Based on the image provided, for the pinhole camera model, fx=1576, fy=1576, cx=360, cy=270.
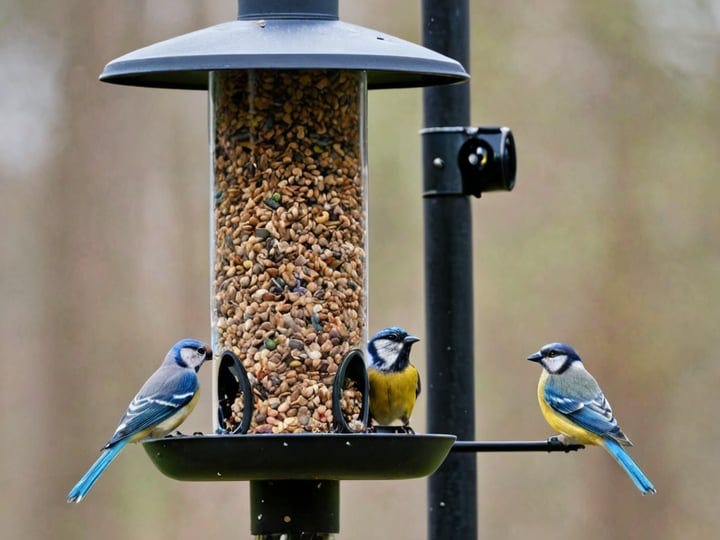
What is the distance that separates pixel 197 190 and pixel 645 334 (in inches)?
168

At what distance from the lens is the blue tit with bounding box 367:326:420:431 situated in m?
6.27

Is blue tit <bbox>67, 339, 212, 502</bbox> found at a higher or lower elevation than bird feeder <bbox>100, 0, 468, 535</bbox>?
lower

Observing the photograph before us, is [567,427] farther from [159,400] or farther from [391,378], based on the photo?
[159,400]

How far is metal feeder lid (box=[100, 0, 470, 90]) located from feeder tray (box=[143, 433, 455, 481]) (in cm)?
125

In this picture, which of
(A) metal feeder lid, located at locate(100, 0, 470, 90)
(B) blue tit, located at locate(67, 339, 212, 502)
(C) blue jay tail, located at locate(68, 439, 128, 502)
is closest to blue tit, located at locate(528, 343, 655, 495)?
(B) blue tit, located at locate(67, 339, 212, 502)

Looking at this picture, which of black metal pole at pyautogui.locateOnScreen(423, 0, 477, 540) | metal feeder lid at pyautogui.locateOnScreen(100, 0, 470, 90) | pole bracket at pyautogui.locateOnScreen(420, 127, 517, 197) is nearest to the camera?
metal feeder lid at pyautogui.locateOnScreen(100, 0, 470, 90)

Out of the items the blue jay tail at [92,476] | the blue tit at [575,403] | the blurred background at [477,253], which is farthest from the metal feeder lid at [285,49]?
the blurred background at [477,253]

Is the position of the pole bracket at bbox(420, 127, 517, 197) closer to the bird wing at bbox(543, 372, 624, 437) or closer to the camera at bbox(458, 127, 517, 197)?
the camera at bbox(458, 127, 517, 197)

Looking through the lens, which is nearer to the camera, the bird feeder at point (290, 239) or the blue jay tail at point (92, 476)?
the bird feeder at point (290, 239)

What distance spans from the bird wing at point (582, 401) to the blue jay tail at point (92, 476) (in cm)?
249

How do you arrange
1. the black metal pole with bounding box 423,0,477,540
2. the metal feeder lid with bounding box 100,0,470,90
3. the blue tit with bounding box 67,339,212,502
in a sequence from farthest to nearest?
the blue tit with bounding box 67,339,212,502 < the black metal pole with bounding box 423,0,477,540 < the metal feeder lid with bounding box 100,0,470,90

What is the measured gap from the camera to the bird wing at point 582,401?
798 centimetres

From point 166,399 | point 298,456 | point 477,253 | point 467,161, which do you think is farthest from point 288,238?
point 477,253

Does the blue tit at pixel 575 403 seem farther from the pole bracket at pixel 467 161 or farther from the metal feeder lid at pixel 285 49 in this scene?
the metal feeder lid at pixel 285 49
